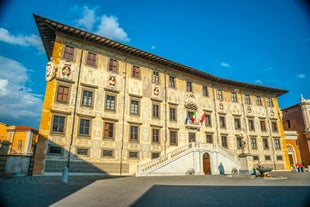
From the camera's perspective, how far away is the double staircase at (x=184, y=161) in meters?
17.7

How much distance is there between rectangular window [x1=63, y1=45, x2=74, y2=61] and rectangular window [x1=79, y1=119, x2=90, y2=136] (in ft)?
20.4

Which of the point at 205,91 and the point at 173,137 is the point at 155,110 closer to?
the point at 173,137

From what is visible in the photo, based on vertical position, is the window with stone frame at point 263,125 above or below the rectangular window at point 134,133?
above

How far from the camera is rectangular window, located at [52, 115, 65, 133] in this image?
1634cm

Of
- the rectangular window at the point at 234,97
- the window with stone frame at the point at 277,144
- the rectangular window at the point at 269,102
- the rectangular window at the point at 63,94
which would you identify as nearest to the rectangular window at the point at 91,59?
the rectangular window at the point at 63,94

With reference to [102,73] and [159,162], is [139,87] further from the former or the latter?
[159,162]

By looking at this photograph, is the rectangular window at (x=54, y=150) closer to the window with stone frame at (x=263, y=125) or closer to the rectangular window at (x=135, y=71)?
the rectangular window at (x=135, y=71)

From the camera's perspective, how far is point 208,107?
85.8 ft

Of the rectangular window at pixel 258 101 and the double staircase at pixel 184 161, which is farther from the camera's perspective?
the rectangular window at pixel 258 101

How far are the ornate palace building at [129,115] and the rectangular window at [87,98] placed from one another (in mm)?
92

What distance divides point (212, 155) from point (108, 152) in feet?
38.8

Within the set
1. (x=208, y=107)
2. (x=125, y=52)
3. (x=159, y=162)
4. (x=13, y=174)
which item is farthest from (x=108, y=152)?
(x=208, y=107)

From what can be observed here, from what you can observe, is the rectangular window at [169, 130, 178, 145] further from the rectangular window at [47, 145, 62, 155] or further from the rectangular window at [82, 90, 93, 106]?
the rectangular window at [47, 145, 62, 155]

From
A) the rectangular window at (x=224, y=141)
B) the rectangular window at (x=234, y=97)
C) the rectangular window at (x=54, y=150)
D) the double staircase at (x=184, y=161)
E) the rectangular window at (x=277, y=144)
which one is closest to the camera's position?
the rectangular window at (x=54, y=150)
